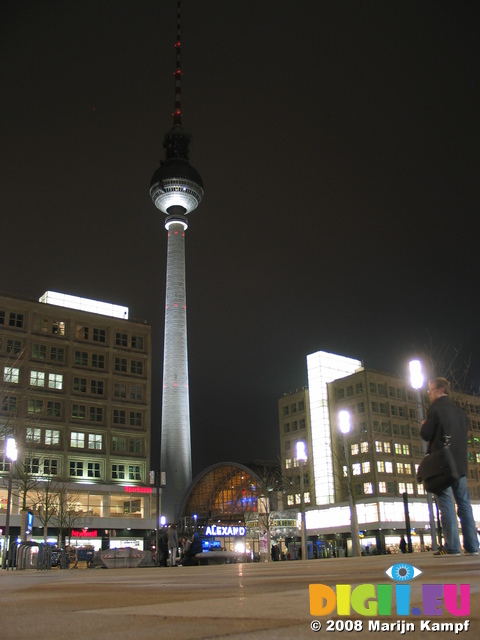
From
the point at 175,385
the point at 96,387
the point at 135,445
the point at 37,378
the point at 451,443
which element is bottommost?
the point at 451,443

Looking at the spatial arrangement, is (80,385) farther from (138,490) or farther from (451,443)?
(451,443)

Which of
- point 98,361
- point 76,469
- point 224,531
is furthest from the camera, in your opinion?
point 98,361

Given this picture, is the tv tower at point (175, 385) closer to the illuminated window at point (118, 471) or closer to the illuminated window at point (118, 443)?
the illuminated window at point (118, 443)

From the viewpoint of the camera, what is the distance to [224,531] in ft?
229

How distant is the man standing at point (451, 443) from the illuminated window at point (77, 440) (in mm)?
66325

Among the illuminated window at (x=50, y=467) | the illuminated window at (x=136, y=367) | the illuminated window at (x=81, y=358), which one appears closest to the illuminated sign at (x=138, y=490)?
the illuminated window at (x=50, y=467)

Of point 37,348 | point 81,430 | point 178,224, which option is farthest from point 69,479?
point 178,224

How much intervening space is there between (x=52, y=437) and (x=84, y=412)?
5093 mm

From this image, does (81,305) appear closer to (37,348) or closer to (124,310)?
(124,310)

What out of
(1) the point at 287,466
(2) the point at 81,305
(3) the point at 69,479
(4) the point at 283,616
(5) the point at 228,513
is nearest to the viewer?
(4) the point at 283,616

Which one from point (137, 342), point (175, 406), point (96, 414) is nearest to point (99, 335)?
point (137, 342)

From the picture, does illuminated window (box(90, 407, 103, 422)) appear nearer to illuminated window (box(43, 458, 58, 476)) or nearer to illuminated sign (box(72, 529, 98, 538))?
illuminated window (box(43, 458, 58, 476))

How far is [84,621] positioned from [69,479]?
228 feet

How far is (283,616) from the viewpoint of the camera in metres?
2.46
